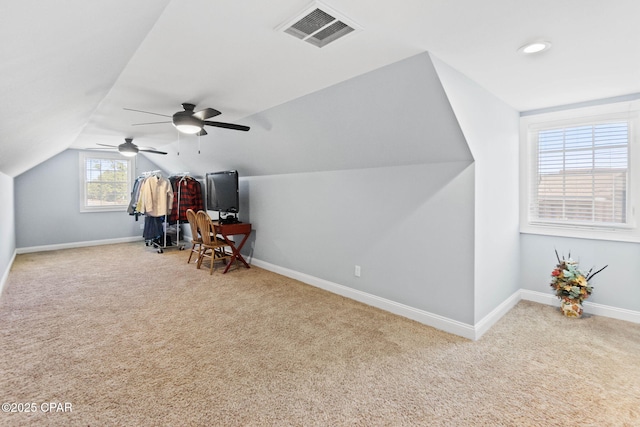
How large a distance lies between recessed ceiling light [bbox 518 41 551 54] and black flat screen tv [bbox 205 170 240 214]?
3.92 meters

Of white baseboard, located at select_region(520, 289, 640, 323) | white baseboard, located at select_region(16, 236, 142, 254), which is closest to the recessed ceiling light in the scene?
white baseboard, located at select_region(520, 289, 640, 323)

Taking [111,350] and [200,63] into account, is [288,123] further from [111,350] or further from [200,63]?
[111,350]

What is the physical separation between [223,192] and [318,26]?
3820mm

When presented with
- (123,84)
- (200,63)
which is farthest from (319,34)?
(123,84)

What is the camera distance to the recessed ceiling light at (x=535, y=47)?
6.41ft

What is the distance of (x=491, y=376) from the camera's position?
83.6 inches

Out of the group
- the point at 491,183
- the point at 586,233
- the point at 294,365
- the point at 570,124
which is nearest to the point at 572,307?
the point at 586,233

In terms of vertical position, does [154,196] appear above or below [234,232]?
above

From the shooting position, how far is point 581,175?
3.24m

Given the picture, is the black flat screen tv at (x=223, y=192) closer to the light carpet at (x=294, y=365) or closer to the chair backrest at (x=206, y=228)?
the chair backrest at (x=206, y=228)

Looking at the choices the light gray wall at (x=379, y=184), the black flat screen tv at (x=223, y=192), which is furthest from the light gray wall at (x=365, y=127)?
the black flat screen tv at (x=223, y=192)

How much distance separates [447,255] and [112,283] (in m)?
4.17

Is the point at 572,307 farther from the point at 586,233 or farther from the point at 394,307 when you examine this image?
the point at 394,307

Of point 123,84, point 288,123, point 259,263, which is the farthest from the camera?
point 259,263
